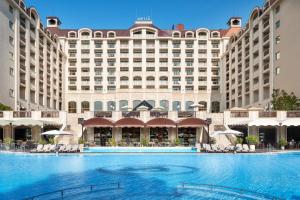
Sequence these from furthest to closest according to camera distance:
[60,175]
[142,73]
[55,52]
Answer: [142,73]
[55,52]
[60,175]

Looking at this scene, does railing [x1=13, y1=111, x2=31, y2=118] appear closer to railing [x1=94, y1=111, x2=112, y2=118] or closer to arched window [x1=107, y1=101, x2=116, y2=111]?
railing [x1=94, y1=111, x2=112, y2=118]

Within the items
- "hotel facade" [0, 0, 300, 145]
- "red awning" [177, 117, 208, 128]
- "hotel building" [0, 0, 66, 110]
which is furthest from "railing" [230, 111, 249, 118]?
"hotel building" [0, 0, 66, 110]

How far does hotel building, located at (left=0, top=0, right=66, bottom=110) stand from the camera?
45.8 meters

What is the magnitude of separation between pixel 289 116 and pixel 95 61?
1966 inches

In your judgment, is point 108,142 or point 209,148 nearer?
point 209,148

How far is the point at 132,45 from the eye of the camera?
243ft

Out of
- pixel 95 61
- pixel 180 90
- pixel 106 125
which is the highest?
pixel 95 61

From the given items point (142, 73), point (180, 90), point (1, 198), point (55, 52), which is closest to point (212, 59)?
point (180, 90)

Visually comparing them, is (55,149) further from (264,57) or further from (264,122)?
(264,57)

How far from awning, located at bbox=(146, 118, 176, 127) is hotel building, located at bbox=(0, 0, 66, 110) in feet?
73.5

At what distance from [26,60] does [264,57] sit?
1629 inches

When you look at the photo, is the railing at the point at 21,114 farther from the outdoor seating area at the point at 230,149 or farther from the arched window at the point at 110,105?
the arched window at the point at 110,105

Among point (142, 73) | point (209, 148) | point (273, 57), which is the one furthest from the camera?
point (142, 73)

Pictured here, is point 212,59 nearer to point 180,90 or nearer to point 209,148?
point 180,90
